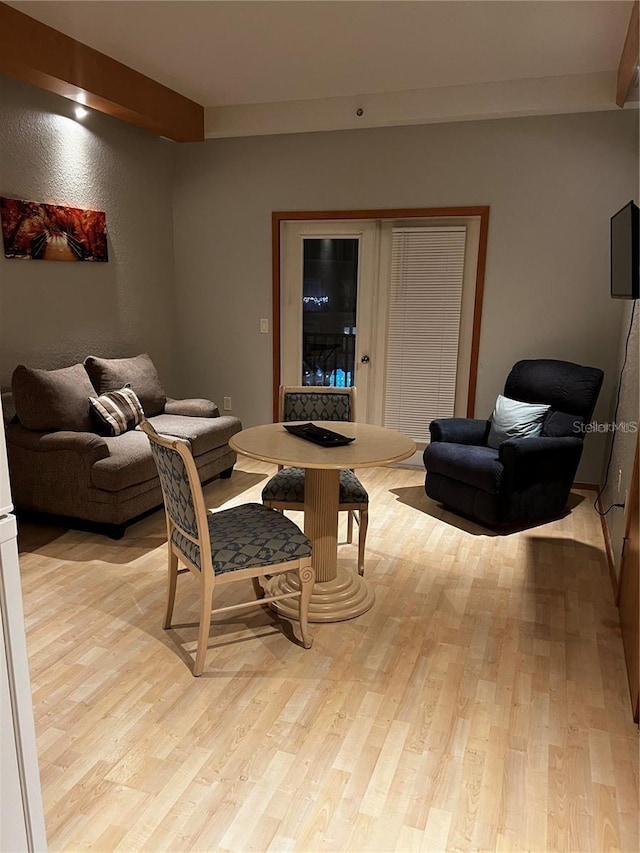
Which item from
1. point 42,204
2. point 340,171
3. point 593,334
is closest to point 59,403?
point 42,204

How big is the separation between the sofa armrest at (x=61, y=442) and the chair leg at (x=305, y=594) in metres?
1.68

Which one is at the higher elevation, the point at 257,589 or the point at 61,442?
the point at 61,442

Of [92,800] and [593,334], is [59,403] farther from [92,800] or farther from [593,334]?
[593,334]

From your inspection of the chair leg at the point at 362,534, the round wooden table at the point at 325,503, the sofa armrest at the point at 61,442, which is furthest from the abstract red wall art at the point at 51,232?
the chair leg at the point at 362,534

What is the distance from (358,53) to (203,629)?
11.1 feet

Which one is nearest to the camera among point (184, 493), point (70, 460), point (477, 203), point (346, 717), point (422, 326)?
point (346, 717)

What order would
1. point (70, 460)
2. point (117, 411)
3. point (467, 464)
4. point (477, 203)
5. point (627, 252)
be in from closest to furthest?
point (627, 252) < point (70, 460) < point (467, 464) < point (117, 411) < point (477, 203)

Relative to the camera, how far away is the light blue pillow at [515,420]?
4180 millimetres

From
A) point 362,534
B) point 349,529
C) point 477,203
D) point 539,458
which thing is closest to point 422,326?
point 477,203

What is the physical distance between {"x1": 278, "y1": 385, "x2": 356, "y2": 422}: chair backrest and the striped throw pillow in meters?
1.15

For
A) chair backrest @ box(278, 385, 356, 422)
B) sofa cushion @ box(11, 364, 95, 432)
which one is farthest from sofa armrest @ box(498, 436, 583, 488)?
sofa cushion @ box(11, 364, 95, 432)

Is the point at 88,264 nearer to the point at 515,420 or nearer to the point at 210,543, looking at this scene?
the point at 210,543

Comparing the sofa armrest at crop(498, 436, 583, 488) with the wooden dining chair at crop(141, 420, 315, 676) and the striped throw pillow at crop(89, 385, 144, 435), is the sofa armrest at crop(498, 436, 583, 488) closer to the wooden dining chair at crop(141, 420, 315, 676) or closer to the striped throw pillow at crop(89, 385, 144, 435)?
the wooden dining chair at crop(141, 420, 315, 676)

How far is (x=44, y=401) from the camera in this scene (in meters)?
3.75
